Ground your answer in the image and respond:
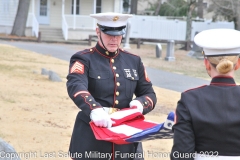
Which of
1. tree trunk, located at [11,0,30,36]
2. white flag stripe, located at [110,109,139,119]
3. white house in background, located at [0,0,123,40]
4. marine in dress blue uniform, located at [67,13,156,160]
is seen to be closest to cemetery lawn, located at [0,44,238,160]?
marine in dress blue uniform, located at [67,13,156,160]

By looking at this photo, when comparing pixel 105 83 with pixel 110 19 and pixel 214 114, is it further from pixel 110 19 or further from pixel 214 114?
pixel 214 114

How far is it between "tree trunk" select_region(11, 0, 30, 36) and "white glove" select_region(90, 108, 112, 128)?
93.5 feet

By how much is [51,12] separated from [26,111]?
2638 centimetres

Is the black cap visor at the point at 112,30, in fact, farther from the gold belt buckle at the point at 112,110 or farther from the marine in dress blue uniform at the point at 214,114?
the marine in dress blue uniform at the point at 214,114

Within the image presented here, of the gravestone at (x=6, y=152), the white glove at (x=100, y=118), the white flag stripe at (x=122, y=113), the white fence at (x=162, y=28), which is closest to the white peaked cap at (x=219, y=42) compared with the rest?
the white glove at (x=100, y=118)

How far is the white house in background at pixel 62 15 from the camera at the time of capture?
33.6m

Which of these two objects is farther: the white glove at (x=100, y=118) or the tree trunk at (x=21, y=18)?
the tree trunk at (x=21, y=18)

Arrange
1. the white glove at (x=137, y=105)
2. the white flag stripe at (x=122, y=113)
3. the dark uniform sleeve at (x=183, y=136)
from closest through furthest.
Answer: the dark uniform sleeve at (x=183, y=136), the white flag stripe at (x=122, y=113), the white glove at (x=137, y=105)

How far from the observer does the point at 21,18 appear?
3133cm

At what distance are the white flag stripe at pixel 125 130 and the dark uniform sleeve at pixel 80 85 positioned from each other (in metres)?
0.20

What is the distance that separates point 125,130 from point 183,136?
0.96 metres

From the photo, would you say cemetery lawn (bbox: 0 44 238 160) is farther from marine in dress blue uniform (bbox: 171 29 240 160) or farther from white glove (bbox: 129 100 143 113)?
marine in dress blue uniform (bbox: 171 29 240 160)

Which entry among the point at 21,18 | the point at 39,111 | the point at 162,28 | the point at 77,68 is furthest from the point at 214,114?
the point at 162,28

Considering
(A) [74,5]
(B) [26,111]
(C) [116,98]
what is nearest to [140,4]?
(A) [74,5]
